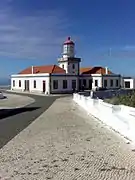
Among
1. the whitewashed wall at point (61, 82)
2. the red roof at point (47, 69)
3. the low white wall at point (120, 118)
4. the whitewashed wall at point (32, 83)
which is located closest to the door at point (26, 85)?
the whitewashed wall at point (32, 83)

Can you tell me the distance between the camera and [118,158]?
832 centimetres

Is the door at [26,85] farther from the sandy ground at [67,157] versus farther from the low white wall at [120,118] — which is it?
the sandy ground at [67,157]

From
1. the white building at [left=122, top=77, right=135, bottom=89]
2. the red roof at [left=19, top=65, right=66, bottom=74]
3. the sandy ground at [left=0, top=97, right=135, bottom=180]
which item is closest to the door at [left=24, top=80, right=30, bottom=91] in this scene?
the red roof at [left=19, top=65, right=66, bottom=74]

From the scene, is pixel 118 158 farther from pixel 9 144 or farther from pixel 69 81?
pixel 69 81

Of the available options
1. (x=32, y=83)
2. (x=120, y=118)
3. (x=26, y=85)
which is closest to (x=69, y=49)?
(x=32, y=83)

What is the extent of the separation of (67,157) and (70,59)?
5337 centimetres

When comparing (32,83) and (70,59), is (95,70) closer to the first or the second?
(70,59)

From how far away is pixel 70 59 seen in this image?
61438 mm

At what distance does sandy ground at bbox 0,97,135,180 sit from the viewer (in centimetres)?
692

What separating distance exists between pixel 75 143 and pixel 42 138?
62.5 inches

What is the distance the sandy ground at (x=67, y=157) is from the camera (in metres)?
6.92

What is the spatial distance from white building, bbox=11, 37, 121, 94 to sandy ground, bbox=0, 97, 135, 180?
147 feet

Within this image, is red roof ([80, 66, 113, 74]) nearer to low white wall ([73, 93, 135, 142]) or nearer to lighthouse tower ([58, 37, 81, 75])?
lighthouse tower ([58, 37, 81, 75])

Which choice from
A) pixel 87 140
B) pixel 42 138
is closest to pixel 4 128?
pixel 42 138
